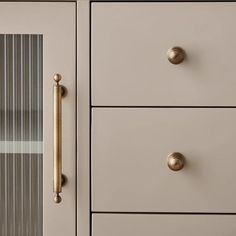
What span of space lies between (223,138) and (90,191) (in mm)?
231

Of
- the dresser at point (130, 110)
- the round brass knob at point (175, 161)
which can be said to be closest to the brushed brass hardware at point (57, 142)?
the dresser at point (130, 110)

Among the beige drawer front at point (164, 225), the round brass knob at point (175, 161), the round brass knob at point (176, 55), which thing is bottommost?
the beige drawer front at point (164, 225)

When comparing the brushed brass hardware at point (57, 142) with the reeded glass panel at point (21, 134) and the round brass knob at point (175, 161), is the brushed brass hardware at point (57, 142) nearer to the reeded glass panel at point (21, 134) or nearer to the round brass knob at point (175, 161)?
the reeded glass panel at point (21, 134)

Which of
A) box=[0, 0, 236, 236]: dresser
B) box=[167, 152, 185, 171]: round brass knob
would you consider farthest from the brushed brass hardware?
box=[167, 152, 185, 171]: round brass knob

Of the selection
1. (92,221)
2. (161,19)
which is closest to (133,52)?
(161,19)

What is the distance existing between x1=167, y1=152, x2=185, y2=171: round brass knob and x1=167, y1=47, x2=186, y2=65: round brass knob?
5.8 inches

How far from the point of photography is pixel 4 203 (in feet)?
3.23

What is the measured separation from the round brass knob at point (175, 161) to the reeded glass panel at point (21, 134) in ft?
0.70

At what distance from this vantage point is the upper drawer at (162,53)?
3.05 ft

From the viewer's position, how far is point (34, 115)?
3.17ft

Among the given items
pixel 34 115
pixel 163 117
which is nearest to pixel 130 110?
pixel 163 117

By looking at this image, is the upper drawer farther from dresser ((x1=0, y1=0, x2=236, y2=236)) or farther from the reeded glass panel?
the reeded glass panel

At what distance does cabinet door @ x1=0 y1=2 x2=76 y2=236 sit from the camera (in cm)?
95

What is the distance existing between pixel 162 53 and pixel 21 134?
0.27m
